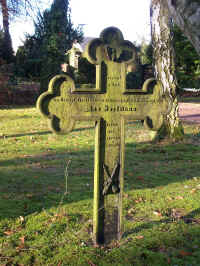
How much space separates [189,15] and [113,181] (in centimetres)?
193

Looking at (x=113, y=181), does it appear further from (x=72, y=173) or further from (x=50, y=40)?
(x=50, y=40)

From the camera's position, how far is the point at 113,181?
11.5ft

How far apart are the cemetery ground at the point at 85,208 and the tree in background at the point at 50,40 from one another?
19844 mm

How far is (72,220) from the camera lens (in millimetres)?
4258

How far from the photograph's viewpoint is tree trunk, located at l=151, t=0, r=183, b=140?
938 centimetres

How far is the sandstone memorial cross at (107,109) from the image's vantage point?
3.25 metres

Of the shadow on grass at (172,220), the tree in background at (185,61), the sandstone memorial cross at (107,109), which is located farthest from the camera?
the tree in background at (185,61)

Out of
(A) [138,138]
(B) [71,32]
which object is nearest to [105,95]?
(A) [138,138]

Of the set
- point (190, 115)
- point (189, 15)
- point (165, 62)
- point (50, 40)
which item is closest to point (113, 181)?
point (189, 15)

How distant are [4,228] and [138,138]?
6.98 metres

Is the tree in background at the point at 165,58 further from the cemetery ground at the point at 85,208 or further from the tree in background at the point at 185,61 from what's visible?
the tree in background at the point at 185,61

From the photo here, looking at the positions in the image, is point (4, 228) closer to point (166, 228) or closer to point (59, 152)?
point (166, 228)

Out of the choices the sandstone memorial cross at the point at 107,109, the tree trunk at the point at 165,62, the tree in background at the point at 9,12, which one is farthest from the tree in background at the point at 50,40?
the sandstone memorial cross at the point at 107,109

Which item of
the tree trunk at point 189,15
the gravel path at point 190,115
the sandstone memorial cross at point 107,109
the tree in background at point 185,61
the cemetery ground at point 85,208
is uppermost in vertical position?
the tree in background at point 185,61
